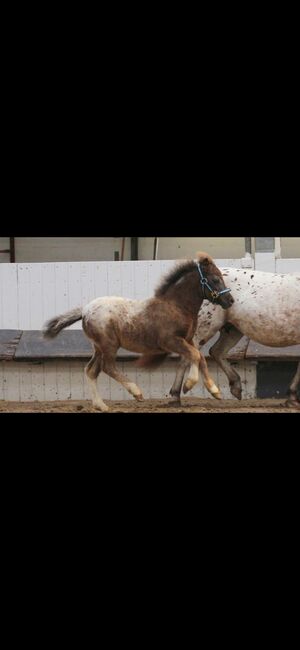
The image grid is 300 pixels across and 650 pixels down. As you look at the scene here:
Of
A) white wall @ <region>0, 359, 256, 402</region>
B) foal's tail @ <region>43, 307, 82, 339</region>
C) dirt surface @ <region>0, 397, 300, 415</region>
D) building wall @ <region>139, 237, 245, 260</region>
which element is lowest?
dirt surface @ <region>0, 397, 300, 415</region>

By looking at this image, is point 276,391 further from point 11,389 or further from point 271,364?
point 11,389

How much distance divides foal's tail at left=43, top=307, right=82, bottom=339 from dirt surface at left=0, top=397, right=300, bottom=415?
2.02ft

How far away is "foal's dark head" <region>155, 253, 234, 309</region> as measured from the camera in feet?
26.2

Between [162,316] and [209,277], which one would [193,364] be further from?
[209,277]

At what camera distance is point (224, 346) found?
8383mm

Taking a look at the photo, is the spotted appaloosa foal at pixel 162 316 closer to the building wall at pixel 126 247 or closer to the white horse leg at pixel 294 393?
the building wall at pixel 126 247

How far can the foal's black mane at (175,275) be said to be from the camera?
8.02m

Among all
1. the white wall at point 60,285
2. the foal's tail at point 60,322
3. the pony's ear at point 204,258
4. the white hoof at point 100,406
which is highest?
the pony's ear at point 204,258

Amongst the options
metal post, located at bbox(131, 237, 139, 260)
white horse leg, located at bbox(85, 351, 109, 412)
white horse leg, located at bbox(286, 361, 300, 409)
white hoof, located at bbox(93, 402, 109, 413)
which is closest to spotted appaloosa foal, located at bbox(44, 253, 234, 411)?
white horse leg, located at bbox(85, 351, 109, 412)

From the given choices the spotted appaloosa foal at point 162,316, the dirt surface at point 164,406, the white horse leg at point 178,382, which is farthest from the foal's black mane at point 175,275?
the dirt surface at point 164,406

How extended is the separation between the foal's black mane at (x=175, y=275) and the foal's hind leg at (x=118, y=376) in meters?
0.67

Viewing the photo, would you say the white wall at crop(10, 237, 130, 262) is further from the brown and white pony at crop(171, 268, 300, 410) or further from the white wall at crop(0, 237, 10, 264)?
the brown and white pony at crop(171, 268, 300, 410)

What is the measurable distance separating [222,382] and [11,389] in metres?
1.87

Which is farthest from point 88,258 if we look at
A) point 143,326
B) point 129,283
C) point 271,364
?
point 271,364
